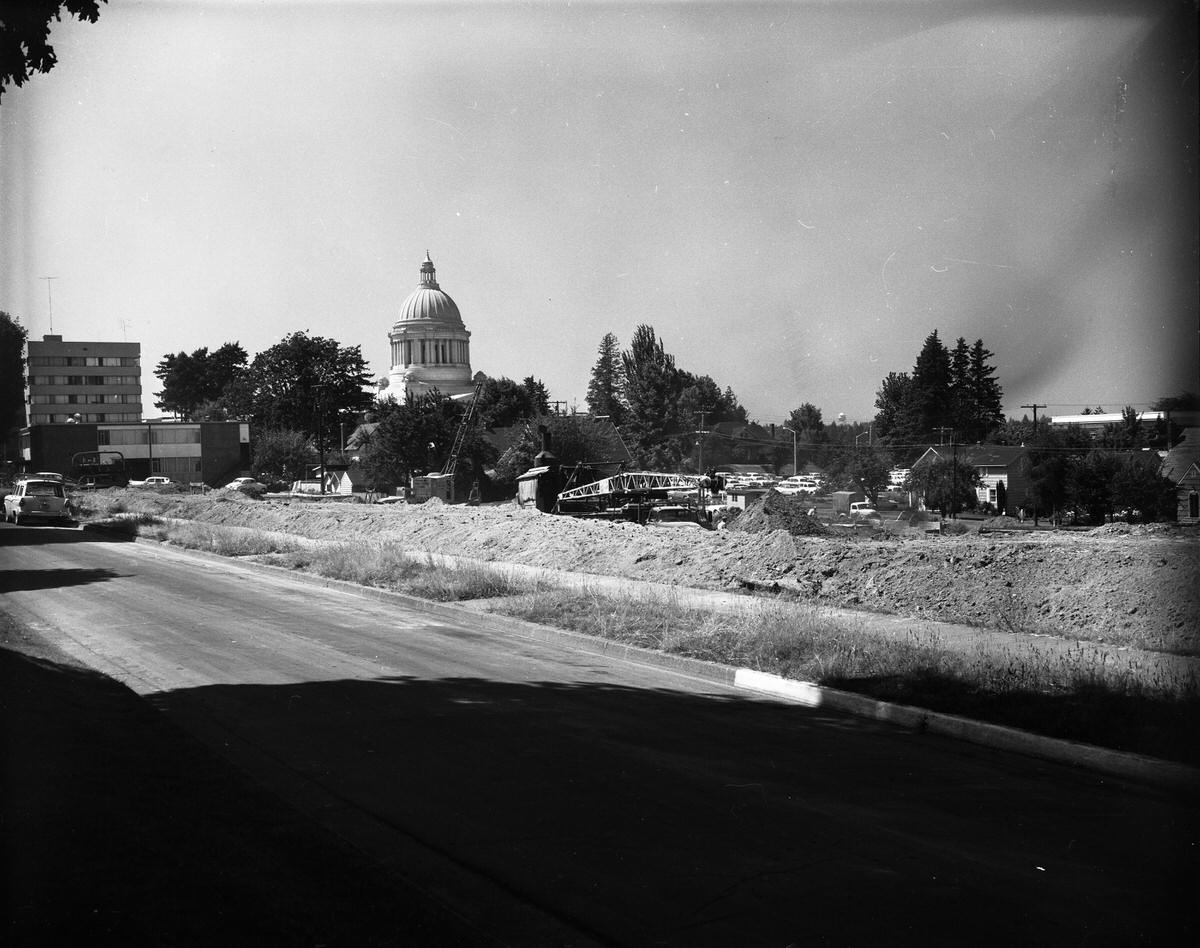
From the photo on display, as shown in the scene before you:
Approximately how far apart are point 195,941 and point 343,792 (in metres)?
2.17

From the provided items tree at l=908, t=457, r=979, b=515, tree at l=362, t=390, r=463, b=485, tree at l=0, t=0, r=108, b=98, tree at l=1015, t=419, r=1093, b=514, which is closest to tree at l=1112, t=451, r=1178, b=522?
tree at l=1015, t=419, r=1093, b=514

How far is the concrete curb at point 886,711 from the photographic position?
7.02m

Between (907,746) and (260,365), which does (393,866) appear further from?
(260,365)

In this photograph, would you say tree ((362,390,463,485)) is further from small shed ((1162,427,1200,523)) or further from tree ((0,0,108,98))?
tree ((0,0,108,98))

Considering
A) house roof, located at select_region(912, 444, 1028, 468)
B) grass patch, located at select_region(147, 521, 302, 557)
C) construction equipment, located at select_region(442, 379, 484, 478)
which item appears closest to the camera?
grass patch, located at select_region(147, 521, 302, 557)

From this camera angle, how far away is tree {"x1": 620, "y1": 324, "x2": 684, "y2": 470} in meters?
86.8

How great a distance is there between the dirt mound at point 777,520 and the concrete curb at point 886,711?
9.24m

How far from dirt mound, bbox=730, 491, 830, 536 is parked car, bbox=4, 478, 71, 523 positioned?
79.1 feet

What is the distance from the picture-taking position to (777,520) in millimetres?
22609

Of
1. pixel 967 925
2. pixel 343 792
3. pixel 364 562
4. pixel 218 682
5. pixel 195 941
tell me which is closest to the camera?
pixel 195 941

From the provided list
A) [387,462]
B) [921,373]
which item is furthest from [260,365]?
[921,373]

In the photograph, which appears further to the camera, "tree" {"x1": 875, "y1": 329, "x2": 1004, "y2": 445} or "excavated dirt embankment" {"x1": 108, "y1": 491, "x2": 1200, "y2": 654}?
"tree" {"x1": 875, "y1": 329, "x2": 1004, "y2": 445}

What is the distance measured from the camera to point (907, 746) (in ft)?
25.8

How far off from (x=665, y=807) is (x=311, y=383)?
78.9m
